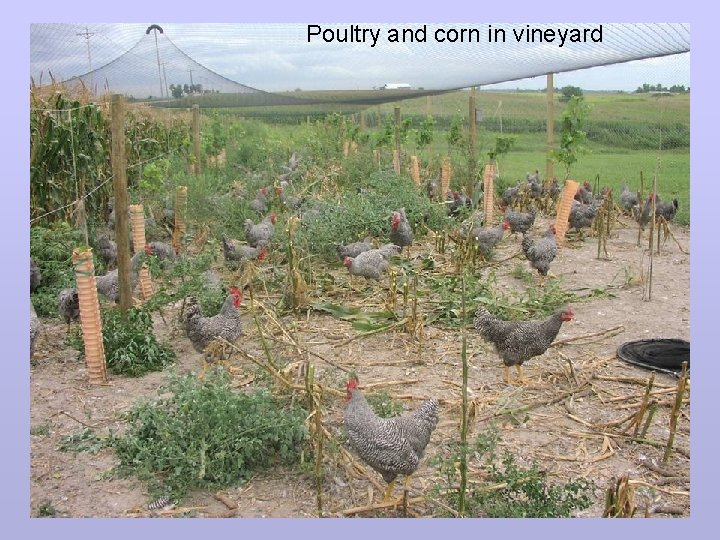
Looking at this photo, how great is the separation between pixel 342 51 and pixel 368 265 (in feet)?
8.63

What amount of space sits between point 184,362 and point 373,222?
3363 millimetres

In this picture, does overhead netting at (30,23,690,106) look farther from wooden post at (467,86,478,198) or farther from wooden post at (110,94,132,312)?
wooden post at (467,86,478,198)

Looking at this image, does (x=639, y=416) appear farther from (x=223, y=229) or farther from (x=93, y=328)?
(x=223, y=229)

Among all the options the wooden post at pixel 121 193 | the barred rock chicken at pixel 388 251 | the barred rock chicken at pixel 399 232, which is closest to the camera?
the wooden post at pixel 121 193

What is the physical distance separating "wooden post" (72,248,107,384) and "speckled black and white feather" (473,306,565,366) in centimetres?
257

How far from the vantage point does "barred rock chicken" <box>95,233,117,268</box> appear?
7.87m

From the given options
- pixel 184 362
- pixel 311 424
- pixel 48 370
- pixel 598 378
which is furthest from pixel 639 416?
pixel 48 370

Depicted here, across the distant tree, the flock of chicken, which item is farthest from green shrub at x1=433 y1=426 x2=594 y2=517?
the distant tree

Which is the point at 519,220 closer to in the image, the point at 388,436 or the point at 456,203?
the point at 456,203

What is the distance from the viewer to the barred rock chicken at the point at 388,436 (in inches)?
149

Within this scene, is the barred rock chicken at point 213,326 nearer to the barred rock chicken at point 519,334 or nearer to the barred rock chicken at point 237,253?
the barred rock chicken at point 519,334

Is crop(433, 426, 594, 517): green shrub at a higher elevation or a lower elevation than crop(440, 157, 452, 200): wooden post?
lower

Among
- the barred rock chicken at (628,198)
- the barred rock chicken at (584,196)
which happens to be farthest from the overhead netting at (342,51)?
the barred rock chicken at (628,198)

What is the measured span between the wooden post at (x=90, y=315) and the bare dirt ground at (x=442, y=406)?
137 millimetres
